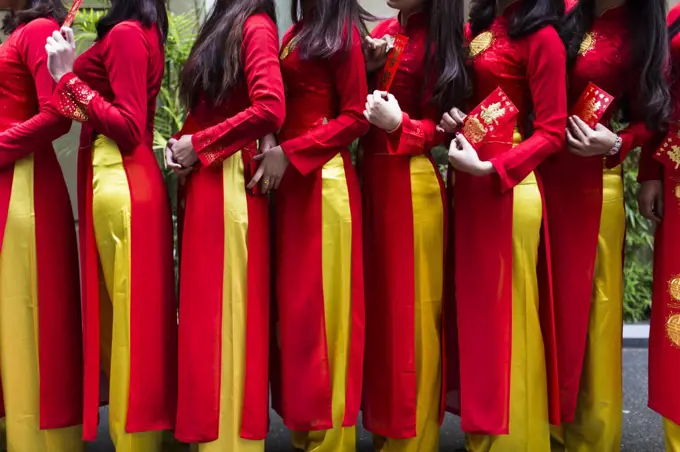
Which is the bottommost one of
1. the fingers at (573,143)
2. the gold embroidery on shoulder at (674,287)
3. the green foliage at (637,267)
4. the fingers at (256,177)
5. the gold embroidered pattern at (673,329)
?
the green foliage at (637,267)

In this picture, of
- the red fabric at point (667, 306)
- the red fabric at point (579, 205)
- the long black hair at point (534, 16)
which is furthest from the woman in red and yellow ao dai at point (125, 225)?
the red fabric at point (667, 306)

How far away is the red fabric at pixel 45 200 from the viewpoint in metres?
2.08

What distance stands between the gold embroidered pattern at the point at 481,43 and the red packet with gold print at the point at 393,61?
0.68 feet

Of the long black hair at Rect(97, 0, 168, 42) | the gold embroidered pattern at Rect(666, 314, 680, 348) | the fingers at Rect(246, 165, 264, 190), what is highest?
the long black hair at Rect(97, 0, 168, 42)

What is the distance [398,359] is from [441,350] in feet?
0.50

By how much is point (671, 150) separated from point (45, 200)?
1810 millimetres

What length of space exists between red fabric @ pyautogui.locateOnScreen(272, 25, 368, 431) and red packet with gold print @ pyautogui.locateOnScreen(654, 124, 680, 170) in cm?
85

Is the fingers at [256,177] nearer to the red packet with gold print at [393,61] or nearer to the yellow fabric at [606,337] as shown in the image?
the red packet with gold print at [393,61]

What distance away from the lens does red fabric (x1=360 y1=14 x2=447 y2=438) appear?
212cm

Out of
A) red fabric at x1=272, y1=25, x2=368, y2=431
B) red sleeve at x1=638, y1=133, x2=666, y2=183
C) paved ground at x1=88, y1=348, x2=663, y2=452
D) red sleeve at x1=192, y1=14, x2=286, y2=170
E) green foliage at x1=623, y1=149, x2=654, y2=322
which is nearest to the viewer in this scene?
red sleeve at x1=192, y1=14, x2=286, y2=170

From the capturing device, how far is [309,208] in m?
2.04

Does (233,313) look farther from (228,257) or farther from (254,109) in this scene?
(254,109)

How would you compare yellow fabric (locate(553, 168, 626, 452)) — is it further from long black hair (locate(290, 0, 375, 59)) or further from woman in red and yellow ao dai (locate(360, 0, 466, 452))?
long black hair (locate(290, 0, 375, 59))

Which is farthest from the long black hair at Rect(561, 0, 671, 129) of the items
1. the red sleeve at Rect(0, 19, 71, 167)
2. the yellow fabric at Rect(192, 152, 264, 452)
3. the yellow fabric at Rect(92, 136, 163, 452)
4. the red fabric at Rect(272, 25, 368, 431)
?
the red sleeve at Rect(0, 19, 71, 167)
